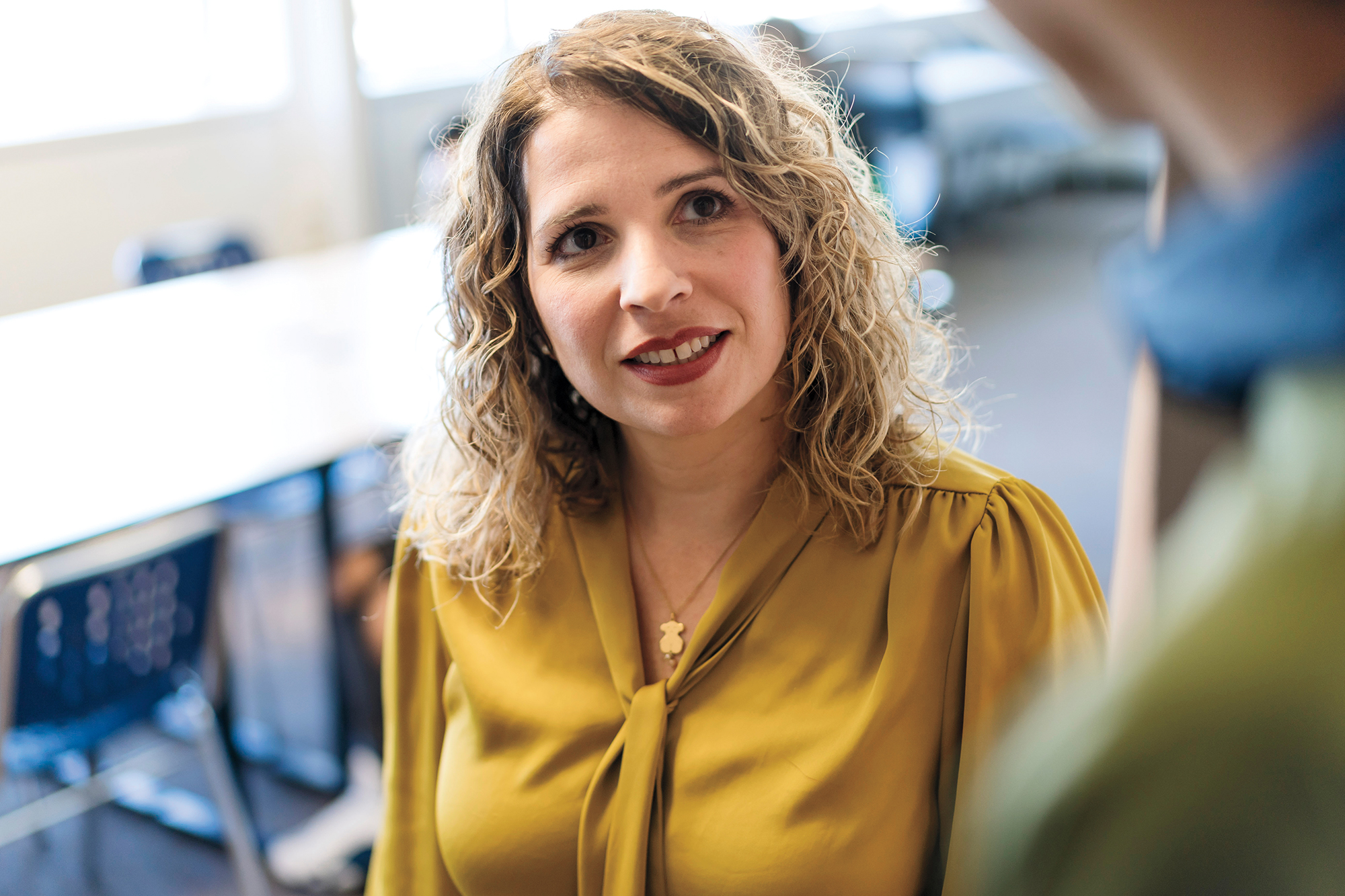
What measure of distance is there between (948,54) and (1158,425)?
907 centimetres

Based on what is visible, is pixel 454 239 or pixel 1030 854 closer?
pixel 1030 854

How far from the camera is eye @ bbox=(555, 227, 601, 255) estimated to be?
3.98ft

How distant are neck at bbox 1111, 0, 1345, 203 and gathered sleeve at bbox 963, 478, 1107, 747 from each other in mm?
870

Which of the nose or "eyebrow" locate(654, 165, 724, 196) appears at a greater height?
"eyebrow" locate(654, 165, 724, 196)

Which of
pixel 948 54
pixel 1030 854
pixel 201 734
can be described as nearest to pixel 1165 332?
pixel 1030 854

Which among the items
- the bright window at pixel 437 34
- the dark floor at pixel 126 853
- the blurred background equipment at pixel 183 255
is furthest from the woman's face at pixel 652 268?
the bright window at pixel 437 34

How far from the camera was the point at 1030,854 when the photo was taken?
29cm

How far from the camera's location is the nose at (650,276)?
3.75 ft

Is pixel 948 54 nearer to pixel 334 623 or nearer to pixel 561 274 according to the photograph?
pixel 334 623

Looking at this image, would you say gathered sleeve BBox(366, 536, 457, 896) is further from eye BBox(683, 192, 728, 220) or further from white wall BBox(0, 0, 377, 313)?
white wall BBox(0, 0, 377, 313)

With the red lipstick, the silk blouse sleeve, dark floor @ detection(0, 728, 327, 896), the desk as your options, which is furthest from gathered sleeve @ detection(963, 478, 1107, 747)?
dark floor @ detection(0, 728, 327, 896)

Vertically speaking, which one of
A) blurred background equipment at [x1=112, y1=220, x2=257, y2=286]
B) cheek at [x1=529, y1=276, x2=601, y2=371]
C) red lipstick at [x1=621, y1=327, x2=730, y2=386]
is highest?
blurred background equipment at [x1=112, y1=220, x2=257, y2=286]

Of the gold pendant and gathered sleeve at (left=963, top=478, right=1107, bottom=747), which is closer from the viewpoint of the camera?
gathered sleeve at (left=963, top=478, right=1107, bottom=747)

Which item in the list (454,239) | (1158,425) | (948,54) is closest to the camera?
(1158,425)
